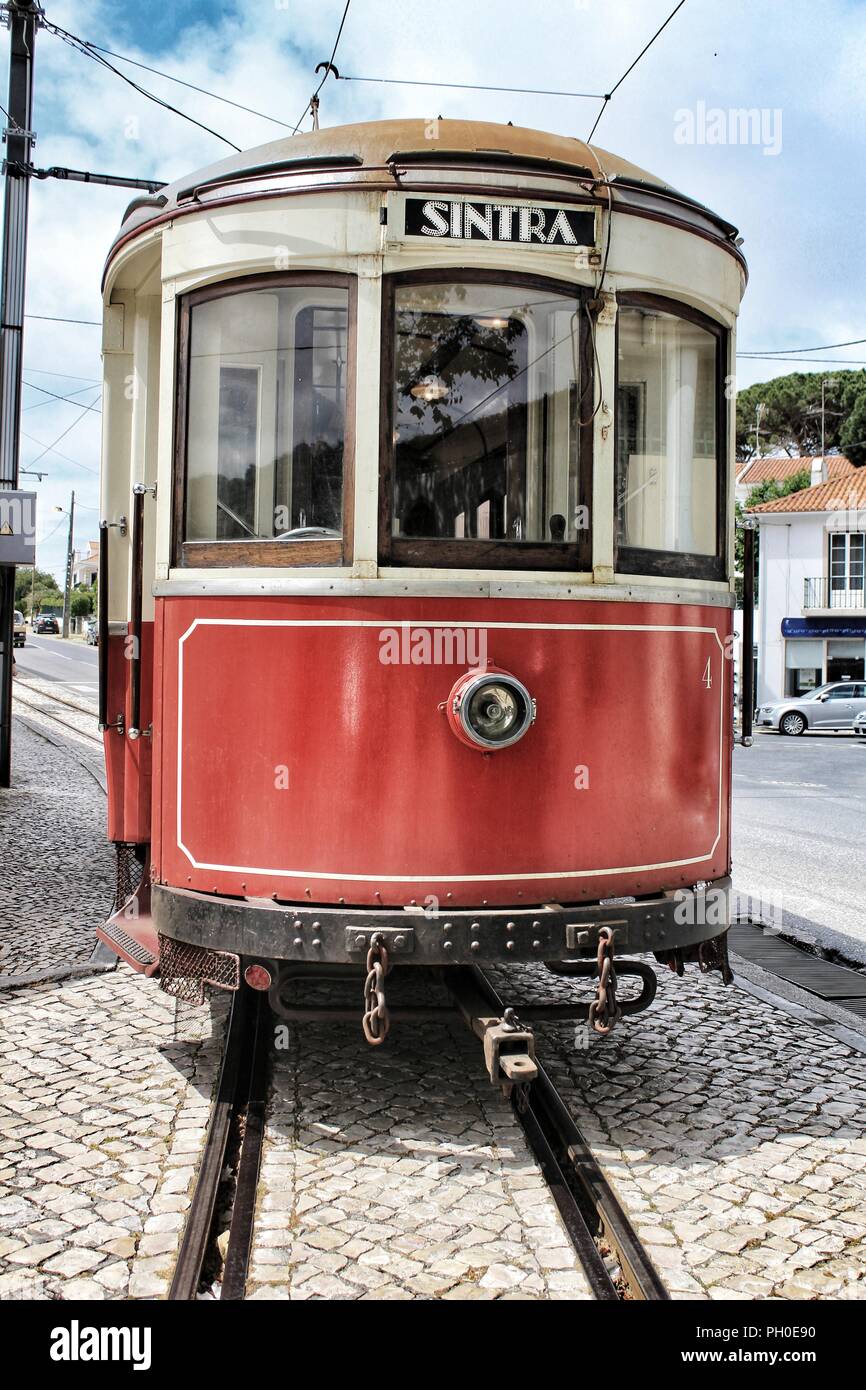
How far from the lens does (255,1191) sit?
11.8 ft

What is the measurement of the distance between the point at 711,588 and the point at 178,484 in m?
2.06

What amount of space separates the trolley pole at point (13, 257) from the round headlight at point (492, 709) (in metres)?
9.23

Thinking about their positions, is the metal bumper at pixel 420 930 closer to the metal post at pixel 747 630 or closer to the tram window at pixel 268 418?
the metal post at pixel 747 630

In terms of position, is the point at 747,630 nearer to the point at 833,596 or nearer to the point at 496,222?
the point at 496,222

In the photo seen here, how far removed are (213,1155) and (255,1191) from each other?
26 cm

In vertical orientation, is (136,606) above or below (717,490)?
below

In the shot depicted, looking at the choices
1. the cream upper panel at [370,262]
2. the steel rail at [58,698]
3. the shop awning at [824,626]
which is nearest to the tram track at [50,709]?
the steel rail at [58,698]

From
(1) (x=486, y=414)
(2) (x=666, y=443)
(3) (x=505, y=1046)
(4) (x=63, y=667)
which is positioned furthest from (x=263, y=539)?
(4) (x=63, y=667)

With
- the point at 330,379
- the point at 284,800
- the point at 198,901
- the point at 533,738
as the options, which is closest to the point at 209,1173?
the point at 198,901

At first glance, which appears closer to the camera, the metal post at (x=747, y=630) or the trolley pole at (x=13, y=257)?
the metal post at (x=747, y=630)

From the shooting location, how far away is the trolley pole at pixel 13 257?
11.9 m

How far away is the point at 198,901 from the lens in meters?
4.13

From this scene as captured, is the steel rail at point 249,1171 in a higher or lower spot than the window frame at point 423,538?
lower

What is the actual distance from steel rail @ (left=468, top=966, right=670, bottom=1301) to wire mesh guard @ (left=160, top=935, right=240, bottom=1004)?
91cm
